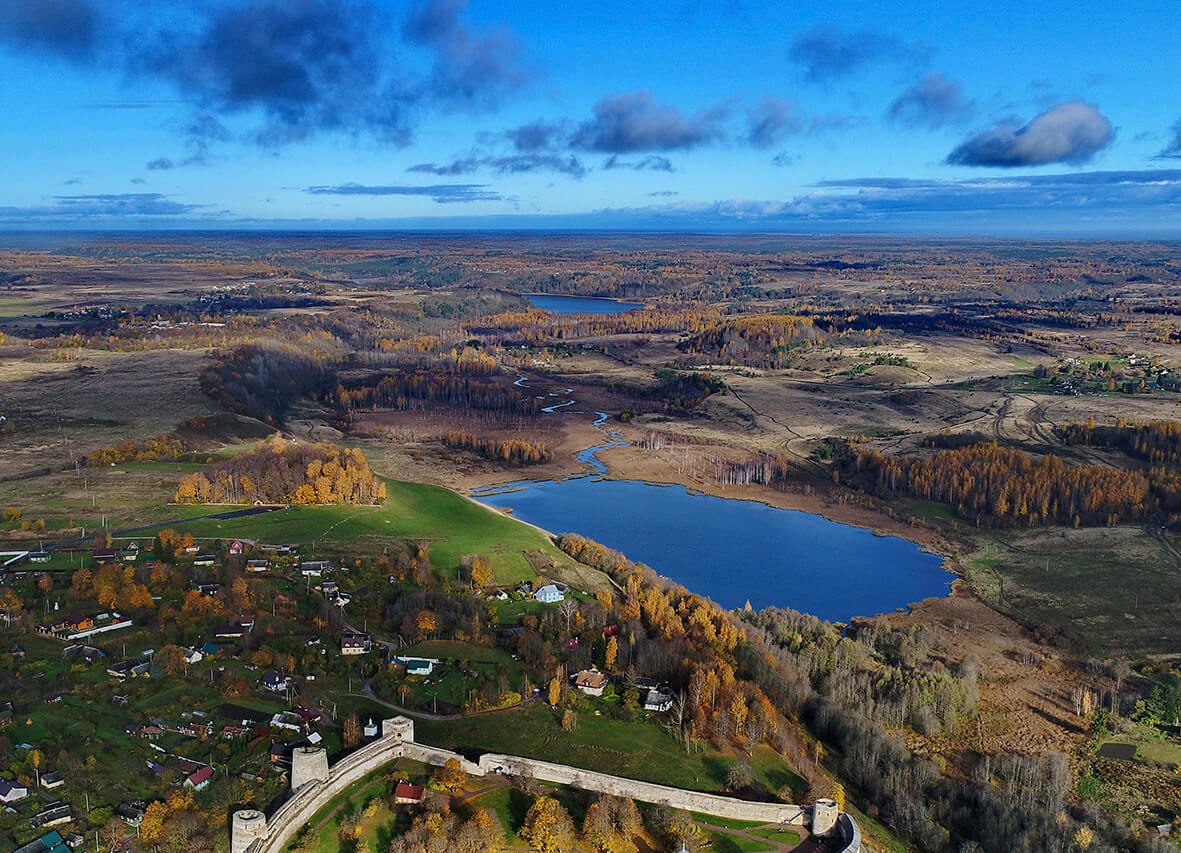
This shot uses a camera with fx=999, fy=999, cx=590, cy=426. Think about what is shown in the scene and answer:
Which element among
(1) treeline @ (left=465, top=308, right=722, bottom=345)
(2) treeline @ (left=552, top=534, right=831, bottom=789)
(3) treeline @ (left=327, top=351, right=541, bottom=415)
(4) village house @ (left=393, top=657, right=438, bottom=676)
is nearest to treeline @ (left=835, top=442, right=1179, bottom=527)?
(2) treeline @ (left=552, top=534, right=831, bottom=789)

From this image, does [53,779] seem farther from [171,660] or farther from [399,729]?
[399,729]

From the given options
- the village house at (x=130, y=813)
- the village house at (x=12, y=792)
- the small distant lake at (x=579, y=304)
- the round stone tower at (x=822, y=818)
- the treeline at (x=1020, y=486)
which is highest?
the village house at (x=12, y=792)

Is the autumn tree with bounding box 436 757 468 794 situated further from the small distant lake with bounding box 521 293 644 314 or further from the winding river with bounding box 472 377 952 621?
the small distant lake with bounding box 521 293 644 314

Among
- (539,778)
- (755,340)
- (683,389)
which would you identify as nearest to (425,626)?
(539,778)

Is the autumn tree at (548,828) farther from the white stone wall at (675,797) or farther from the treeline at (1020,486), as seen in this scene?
the treeline at (1020,486)

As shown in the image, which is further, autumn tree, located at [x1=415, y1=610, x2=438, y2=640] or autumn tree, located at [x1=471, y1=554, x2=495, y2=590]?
autumn tree, located at [x1=471, y1=554, x2=495, y2=590]

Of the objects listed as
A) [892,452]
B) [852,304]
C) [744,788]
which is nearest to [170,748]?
[744,788]

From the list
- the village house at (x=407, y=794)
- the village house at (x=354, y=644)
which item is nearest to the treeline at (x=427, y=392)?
the village house at (x=354, y=644)

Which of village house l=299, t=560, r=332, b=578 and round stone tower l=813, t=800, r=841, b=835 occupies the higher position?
village house l=299, t=560, r=332, b=578
